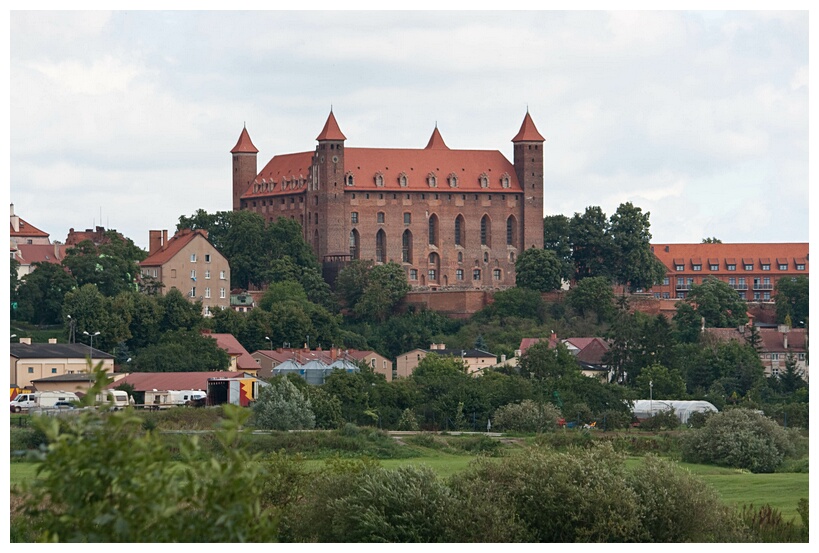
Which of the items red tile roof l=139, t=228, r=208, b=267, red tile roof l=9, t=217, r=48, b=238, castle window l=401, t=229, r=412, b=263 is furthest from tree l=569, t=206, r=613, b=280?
red tile roof l=9, t=217, r=48, b=238

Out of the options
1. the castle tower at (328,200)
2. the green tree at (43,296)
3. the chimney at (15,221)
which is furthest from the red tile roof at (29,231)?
the green tree at (43,296)

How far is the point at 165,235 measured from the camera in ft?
296

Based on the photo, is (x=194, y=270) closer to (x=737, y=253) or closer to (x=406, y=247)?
(x=406, y=247)

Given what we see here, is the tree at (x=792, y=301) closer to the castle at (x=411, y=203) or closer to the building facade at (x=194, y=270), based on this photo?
Answer: the castle at (x=411, y=203)

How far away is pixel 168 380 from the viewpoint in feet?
203

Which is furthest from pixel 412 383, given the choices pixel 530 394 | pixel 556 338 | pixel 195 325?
pixel 556 338

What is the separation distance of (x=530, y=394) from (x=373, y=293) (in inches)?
1238

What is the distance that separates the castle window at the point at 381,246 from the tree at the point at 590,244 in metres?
10.3

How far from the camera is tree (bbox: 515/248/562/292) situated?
93.2m

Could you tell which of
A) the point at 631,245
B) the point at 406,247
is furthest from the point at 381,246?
the point at 631,245

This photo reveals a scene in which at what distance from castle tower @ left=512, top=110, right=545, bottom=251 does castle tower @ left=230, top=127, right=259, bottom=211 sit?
15.3 metres

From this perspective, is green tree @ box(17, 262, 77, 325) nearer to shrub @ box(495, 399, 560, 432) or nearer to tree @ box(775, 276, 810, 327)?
shrub @ box(495, 399, 560, 432)

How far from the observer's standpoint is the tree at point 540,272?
93250 mm

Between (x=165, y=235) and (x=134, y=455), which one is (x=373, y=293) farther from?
(x=134, y=455)
